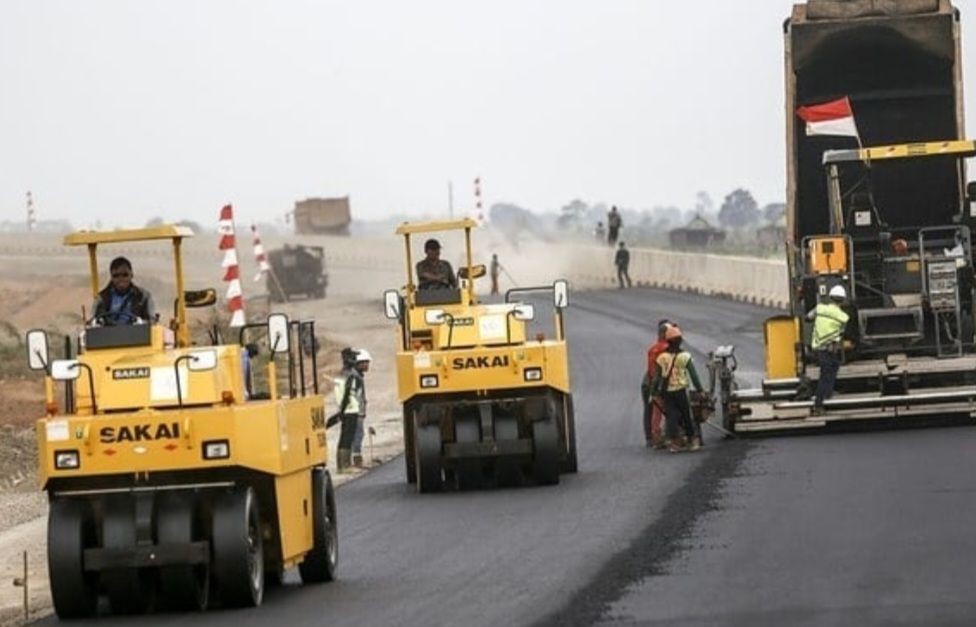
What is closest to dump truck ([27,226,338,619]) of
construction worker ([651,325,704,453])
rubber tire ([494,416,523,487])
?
rubber tire ([494,416,523,487])

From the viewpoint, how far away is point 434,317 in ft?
86.9

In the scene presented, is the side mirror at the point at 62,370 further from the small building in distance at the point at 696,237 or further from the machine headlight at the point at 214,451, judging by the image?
the small building in distance at the point at 696,237

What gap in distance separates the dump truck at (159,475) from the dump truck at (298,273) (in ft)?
174

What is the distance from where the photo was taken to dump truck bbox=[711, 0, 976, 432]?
2941cm

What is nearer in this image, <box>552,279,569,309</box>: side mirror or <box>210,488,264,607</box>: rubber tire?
<box>210,488,264,607</box>: rubber tire

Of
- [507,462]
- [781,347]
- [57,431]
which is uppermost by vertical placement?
[57,431]

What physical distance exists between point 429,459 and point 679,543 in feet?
22.9

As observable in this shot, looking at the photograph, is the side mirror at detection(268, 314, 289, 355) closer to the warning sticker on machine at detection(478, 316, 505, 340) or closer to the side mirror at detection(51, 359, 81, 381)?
the side mirror at detection(51, 359, 81, 381)

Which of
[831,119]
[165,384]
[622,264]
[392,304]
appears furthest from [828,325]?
[622,264]

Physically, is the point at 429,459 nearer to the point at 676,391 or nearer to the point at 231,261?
the point at 676,391

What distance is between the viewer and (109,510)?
16.5m

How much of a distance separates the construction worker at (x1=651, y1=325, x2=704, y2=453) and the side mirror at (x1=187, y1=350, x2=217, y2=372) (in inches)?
511

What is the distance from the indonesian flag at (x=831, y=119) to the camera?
3089 cm

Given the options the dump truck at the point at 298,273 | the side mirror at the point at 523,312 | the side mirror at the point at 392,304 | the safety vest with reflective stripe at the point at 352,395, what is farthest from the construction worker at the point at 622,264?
the side mirror at the point at 392,304
